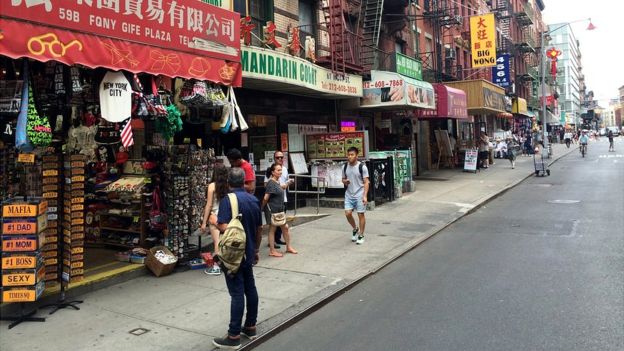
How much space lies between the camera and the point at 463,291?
19.9 feet

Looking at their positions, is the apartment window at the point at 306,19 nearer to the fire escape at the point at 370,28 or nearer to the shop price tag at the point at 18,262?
the fire escape at the point at 370,28

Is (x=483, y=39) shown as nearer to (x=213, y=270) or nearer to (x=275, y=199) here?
(x=275, y=199)

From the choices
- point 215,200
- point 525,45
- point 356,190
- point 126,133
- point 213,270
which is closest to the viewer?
point 126,133

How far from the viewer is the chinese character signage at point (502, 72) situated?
32.3m

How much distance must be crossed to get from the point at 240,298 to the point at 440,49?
24788 mm

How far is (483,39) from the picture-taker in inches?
A: 966

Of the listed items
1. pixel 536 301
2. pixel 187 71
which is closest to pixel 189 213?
pixel 187 71

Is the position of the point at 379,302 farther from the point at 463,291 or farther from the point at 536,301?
the point at 536,301

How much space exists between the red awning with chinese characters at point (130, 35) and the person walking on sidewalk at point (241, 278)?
8.46 ft

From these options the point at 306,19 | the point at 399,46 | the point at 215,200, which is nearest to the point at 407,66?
the point at 399,46

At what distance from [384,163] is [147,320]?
955 centimetres

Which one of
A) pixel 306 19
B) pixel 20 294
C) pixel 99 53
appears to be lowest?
pixel 20 294

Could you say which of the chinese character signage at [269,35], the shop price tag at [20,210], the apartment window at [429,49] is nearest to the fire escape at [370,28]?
the chinese character signage at [269,35]

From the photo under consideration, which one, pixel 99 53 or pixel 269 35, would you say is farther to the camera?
pixel 269 35
